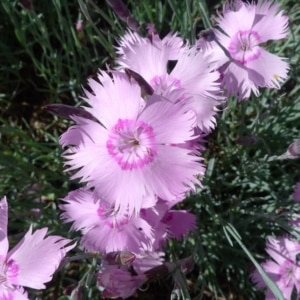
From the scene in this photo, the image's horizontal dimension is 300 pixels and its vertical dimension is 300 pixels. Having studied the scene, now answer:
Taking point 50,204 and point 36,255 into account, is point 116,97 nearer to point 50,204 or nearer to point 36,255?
point 36,255

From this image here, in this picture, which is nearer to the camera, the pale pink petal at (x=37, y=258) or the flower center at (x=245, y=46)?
the pale pink petal at (x=37, y=258)

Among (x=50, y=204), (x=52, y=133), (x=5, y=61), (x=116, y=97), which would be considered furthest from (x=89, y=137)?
(x=5, y=61)

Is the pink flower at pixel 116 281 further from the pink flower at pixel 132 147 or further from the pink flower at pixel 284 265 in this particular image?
the pink flower at pixel 284 265

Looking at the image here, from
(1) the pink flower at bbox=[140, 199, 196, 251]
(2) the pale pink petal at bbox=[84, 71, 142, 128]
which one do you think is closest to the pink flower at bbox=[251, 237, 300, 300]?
(1) the pink flower at bbox=[140, 199, 196, 251]

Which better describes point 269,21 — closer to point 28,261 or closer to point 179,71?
point 179,71

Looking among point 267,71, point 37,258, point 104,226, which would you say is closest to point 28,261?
point 37,258

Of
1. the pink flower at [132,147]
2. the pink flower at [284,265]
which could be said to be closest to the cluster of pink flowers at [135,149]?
the pink flower at [132,147]
